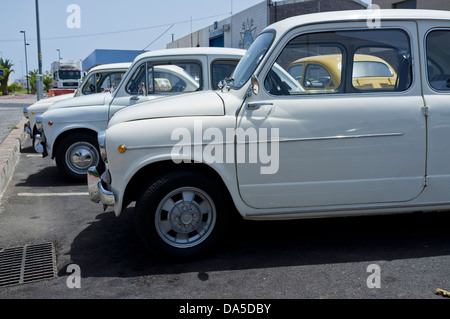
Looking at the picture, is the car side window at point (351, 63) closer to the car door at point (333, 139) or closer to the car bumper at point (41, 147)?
the car door at point (333, 139)

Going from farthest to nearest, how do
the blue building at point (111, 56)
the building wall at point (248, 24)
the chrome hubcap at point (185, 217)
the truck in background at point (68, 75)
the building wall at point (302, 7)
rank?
1. the blue building at point (111, 56)
2. the truck in background at point (68, 75)
3. the building wall at point (248, 24)
4. the building wall at point (302, 7)
5. the chrome hubcap at point (185, 217)

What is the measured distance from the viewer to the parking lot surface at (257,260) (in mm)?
3475

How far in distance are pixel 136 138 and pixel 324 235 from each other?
2.05 meters

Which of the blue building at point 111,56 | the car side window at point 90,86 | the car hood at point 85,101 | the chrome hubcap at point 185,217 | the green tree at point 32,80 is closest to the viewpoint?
the chrome hubcap at point 185,217

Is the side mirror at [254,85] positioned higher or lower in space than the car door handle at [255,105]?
higher

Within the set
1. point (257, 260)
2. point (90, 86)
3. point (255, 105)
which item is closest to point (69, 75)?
point (90, 86)

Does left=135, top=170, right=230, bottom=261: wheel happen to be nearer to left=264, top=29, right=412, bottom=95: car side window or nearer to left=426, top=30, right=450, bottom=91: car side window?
left=264, top=29, right=412, bottom=95: car side window

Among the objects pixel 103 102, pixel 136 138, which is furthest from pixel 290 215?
pixel 103 102

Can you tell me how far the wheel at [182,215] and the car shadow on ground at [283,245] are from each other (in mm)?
150

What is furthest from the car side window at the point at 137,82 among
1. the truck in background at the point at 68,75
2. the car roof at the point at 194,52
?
the truck in background at the point at 68,75

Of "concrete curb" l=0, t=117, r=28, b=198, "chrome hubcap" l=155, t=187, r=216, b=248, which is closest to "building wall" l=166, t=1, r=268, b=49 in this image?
"concrete curb" l=0, t=117, r=28, b=198

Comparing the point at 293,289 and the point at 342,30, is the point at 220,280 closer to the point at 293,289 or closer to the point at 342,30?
the point at 293,289
